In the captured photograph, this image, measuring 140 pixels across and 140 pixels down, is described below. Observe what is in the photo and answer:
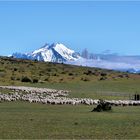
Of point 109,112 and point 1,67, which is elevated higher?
point 1,67

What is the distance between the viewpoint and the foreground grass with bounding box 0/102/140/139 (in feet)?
86.2

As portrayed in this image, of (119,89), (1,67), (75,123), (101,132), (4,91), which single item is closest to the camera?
(101,132)

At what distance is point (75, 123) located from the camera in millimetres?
31469

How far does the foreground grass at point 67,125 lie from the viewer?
26.3m

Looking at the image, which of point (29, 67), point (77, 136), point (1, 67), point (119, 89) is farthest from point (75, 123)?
point (29, 67)

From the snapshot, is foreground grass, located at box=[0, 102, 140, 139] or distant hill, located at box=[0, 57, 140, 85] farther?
distant hill, located at box=[0, 57, 140, 85]

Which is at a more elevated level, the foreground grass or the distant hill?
the distant hill

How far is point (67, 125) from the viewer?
30516 millimetres

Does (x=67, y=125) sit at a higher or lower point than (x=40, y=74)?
lower

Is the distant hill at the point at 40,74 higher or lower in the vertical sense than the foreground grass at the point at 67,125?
higher

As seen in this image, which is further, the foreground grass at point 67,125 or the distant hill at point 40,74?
the distant hill at point 40,74

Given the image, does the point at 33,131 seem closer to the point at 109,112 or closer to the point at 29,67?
the point at 109,112

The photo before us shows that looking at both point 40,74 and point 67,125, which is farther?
point 40,74

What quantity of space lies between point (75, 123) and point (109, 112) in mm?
9329
